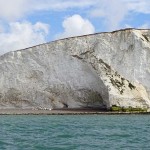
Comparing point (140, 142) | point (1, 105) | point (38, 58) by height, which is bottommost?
point (140, 142)

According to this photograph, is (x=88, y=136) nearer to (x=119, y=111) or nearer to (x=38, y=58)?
(x=119, y=111)

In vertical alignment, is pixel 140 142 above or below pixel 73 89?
below

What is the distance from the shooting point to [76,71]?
179 ft

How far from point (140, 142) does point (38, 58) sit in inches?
A: 1305

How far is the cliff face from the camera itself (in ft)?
173

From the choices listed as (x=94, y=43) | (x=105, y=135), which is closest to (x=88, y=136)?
(x=105, y=135)

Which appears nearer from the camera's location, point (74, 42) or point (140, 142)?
point (140, 142)

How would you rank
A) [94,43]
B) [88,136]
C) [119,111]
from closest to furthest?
1. [88,136]
2. [119,111]
3. [94,43]

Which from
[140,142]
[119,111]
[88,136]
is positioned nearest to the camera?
[140,142]

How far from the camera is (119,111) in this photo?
5016cm

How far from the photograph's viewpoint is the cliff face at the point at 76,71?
173 ft

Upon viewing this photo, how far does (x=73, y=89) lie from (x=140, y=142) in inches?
1260

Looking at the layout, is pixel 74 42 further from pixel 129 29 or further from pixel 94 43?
pixel 129 29

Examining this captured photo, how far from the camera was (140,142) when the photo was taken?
2277 centimetres
